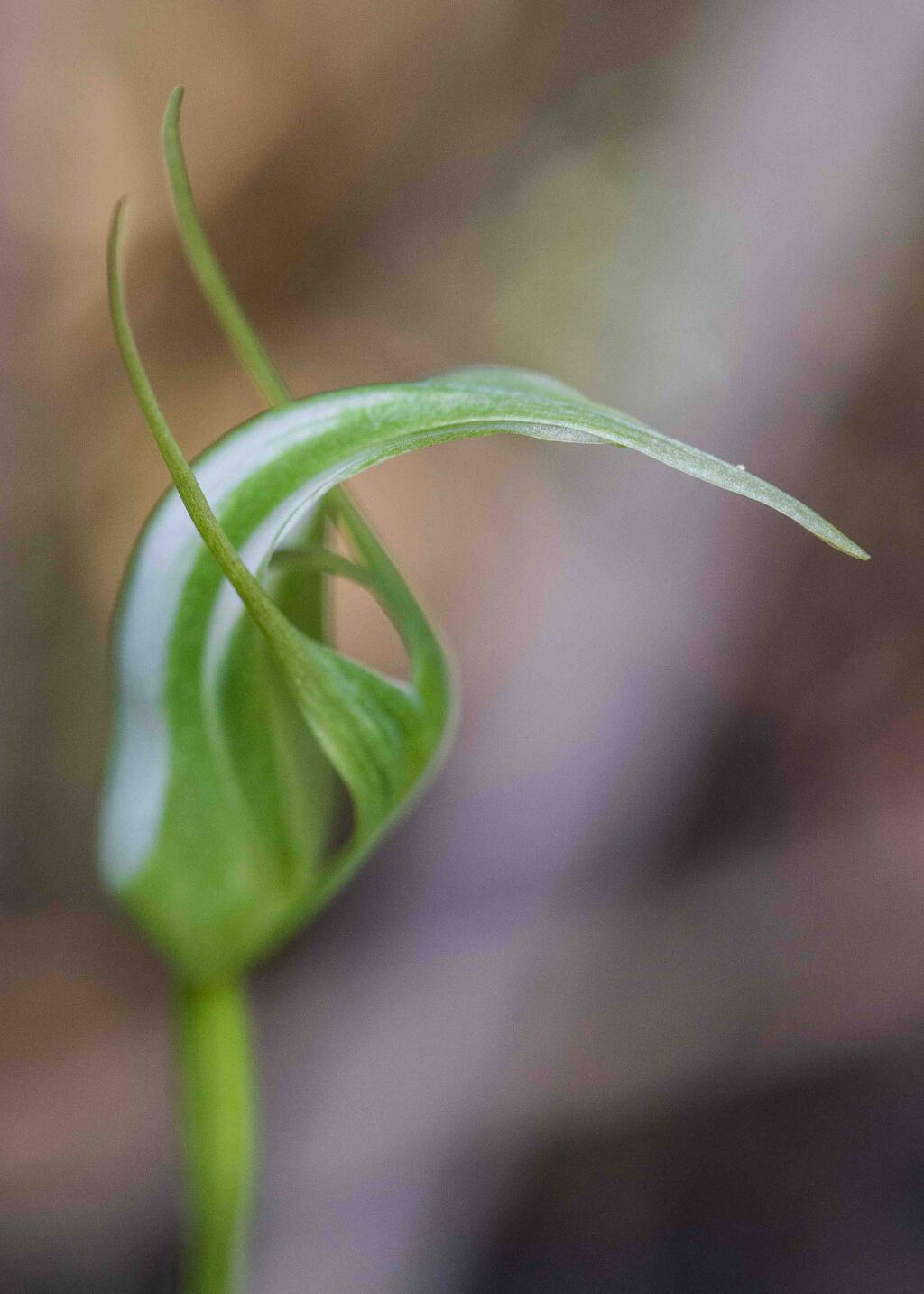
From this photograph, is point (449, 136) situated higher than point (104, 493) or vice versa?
point (449, 136)

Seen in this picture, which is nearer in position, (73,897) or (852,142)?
(852,142)

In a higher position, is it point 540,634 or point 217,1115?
point 540,634

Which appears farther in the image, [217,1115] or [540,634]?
[540,634]

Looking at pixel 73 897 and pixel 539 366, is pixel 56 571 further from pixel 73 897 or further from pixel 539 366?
pixel 539 366

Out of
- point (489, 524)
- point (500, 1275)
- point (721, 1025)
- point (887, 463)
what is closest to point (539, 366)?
point (489, 524)

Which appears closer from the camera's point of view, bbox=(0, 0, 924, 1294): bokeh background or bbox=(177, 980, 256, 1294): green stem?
bbox=(177, 980, 256, 1294): green stem
